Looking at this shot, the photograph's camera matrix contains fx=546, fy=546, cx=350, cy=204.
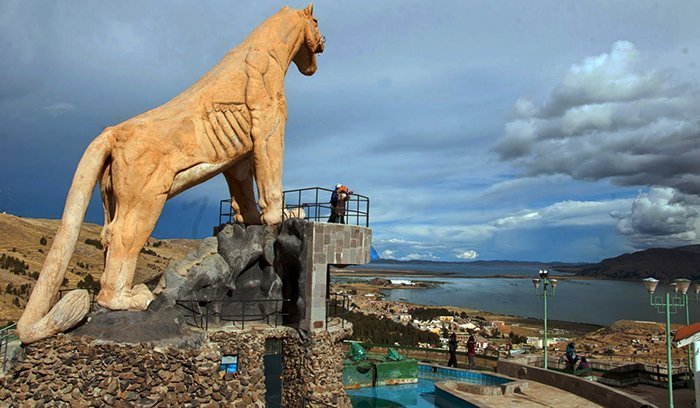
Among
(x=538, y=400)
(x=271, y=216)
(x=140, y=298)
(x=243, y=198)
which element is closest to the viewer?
(x=140, y=298)

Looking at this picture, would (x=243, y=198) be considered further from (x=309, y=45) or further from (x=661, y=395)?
(x=661, y=395)

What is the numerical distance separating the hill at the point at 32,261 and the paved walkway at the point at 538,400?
42.5 ft

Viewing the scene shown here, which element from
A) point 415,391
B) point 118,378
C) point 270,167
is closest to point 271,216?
point 270,167

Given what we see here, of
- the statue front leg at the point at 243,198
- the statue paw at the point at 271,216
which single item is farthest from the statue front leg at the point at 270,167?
the statue front leg at the point at 243,198

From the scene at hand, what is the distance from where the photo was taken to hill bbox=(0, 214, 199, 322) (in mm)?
23516

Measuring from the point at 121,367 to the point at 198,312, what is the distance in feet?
11.6

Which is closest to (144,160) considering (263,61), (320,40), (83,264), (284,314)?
(263,61)

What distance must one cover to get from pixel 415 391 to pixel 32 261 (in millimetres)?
22090

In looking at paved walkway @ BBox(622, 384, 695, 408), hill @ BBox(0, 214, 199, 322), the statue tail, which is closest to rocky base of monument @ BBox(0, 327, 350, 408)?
the statue tail

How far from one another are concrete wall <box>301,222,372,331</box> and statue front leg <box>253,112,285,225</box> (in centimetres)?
132

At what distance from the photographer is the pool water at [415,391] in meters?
17.1

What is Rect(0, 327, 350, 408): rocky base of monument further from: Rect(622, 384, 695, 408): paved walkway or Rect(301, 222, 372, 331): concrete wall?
Rect(622, 384, 695, 408): paved walkway

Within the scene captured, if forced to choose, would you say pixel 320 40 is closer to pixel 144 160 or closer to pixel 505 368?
pixel 144 160

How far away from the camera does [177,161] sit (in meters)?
12.1
